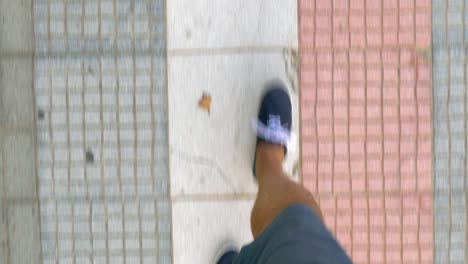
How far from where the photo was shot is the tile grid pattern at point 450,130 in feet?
7.16

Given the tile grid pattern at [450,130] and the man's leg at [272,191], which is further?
the tile grid pattern at [450,130]

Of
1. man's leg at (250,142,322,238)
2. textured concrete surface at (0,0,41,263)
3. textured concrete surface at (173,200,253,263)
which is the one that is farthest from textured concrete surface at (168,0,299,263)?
textured concrete surface at (0,0,41,263)

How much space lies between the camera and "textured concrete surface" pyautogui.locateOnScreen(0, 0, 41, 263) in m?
2.19

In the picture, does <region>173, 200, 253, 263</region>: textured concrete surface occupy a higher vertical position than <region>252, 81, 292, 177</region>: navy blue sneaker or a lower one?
lower

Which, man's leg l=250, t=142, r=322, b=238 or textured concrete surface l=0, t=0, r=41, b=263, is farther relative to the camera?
textured concrete surface l=0, t=0, r=41, b=263

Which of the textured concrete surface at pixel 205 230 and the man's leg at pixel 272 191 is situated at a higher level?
the man's leg at pixel 272 191

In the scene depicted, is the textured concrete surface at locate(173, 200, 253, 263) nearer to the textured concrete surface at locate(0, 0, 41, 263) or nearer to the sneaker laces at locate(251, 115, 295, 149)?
the sneaker laces at locate(251, 115, 295, 149)

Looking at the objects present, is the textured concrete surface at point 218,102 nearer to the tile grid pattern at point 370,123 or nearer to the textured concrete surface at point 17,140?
the tile grid pattern at point 370,123

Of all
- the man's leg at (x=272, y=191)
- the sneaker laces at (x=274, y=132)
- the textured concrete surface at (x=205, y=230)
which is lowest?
the textured concrete surface at (x=205, y=230)

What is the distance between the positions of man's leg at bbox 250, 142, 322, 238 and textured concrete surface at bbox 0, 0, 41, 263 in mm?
1039

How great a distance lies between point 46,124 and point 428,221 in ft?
5.96

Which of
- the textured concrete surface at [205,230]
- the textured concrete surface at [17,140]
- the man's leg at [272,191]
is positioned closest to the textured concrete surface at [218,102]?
the textured concrete surface at [205,230]

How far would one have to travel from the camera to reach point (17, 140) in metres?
2.21

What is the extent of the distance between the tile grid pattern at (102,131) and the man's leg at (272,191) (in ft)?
1.50
